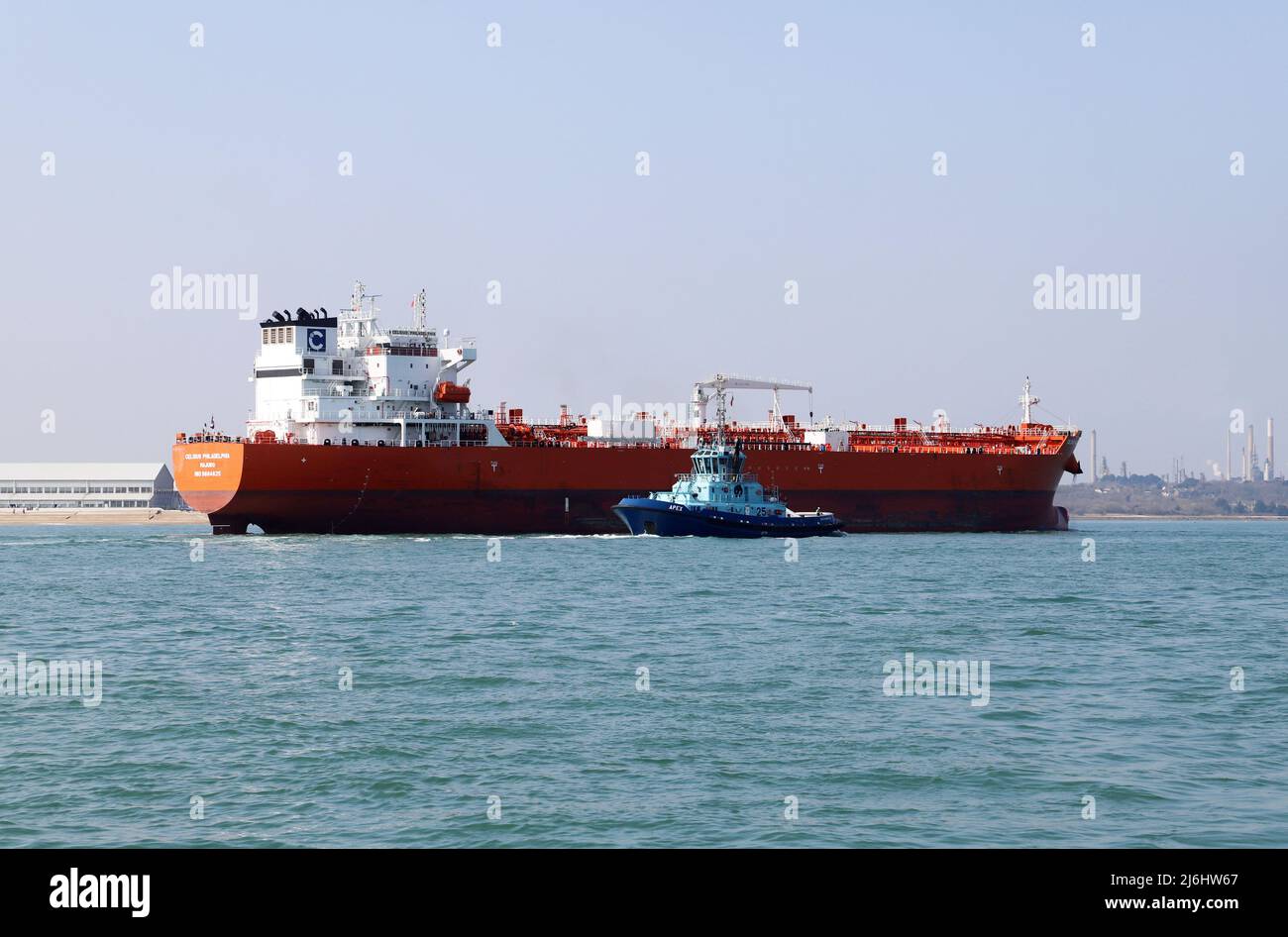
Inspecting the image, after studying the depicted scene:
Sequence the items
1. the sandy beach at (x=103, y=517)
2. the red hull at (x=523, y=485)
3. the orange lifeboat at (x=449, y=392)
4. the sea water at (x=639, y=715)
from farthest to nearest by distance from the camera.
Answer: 1. the sandy beach at (x=103, y=517)
2. the orange lifeboat at (x=449, y=392)
3. the red hull at (x=523, y=485)
4. the sea water at (x=639, y=715)

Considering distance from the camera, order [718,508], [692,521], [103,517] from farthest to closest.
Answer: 1. [103,517]
2. [718,508]
3. [692,521]

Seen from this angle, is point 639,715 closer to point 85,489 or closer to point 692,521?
point 692,521

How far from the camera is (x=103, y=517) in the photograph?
428 ft

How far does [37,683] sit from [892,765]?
14.3 metres

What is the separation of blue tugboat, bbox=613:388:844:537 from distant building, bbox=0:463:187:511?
307 ft

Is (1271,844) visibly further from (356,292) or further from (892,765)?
(356,292)

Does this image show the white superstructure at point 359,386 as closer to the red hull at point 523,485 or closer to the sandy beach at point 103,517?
the red hull at point 523,485

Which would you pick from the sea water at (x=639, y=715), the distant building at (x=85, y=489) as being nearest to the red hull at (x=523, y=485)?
the sea water at (x=639, y=715)

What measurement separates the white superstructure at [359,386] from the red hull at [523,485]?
9.15 ft

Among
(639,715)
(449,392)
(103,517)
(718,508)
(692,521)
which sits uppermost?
(449,392)

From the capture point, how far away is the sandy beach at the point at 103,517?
414ft

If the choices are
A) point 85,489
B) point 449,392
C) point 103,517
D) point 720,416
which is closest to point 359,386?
point 449,392

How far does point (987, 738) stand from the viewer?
17.5 metres

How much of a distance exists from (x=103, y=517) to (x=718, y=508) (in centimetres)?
8785
